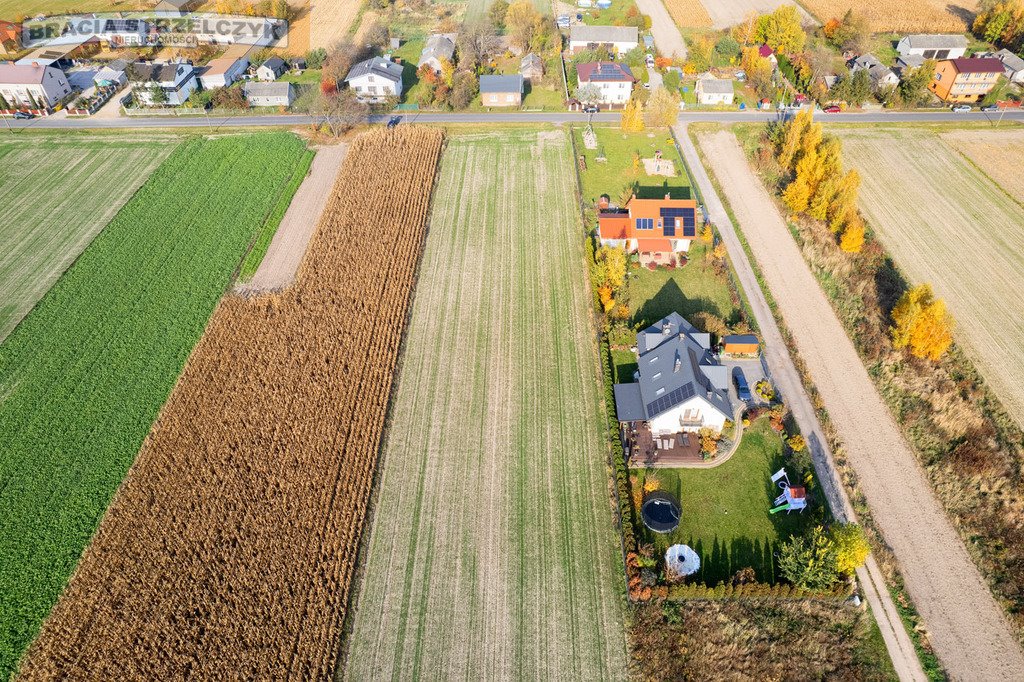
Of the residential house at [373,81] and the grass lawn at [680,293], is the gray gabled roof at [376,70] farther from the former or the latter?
the grass lawn at [680,293]

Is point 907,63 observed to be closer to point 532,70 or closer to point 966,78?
point 966,78

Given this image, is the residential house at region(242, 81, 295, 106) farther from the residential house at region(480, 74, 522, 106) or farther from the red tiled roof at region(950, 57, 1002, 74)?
the red tiled roof at region(950, 57, 1002, 74)

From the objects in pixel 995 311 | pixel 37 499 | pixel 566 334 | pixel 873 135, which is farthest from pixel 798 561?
pixel 873 135

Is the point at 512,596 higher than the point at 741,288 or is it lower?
lower

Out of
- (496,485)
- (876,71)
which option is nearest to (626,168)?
(876,71)

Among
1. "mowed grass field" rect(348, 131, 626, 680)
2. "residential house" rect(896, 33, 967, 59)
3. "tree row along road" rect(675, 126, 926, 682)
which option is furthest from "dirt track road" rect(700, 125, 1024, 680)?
"residential house" rect(896, 33, 967, 59)

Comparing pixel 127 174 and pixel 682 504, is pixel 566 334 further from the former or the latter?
pixel 127 174
